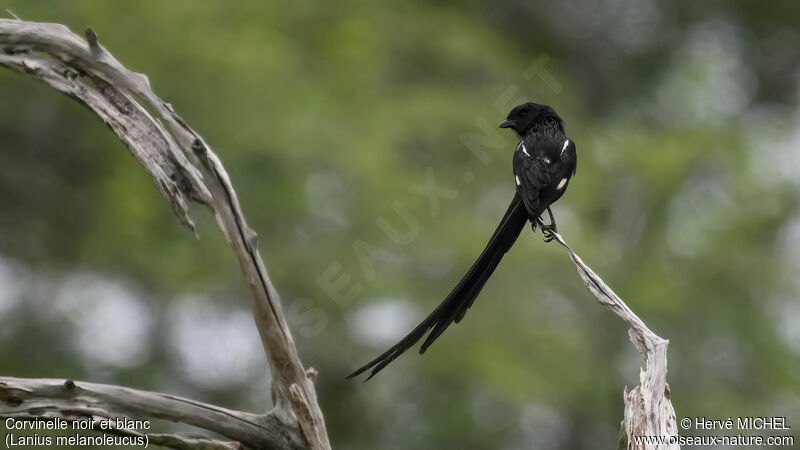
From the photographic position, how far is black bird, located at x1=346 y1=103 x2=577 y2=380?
257cm

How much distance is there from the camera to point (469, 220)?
5344 millimetres

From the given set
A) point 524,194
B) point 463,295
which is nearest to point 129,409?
point 463,295

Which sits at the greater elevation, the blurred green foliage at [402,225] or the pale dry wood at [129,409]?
the blurred green foliage at [402,225]

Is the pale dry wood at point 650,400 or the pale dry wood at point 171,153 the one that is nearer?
the pale dry wood at point 171,153

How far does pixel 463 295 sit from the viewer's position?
8.71 feet

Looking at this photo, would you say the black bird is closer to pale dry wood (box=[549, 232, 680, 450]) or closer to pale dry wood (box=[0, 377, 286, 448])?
pale dry wood (box=[0, 377, 286, 448])

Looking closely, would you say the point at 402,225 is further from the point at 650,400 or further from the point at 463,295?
the point at 650,400

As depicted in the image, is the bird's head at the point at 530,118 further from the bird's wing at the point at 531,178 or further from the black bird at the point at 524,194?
the bird's wing at the point at 531,178

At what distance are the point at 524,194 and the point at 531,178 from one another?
11 cm

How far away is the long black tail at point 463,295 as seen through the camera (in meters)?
2.31

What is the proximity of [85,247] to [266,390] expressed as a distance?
161 cm

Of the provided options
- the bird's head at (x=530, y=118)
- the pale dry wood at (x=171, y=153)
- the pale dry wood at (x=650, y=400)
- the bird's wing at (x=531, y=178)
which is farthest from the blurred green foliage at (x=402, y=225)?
the pale dry wood at (x=171, y=153)

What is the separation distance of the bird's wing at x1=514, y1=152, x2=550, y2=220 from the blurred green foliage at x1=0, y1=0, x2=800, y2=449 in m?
1.64

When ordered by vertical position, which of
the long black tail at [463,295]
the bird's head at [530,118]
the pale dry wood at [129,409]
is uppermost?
the bird's head at [530,118]
